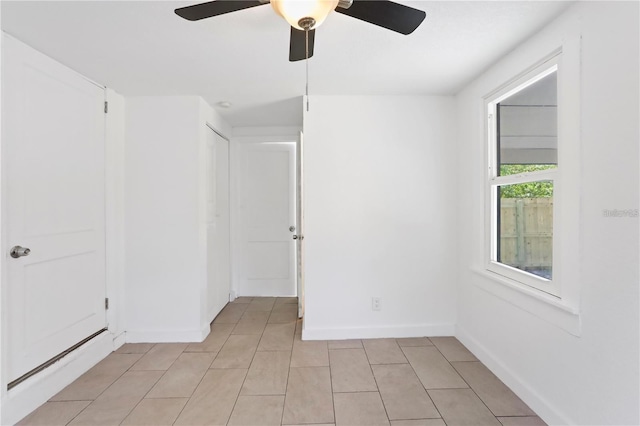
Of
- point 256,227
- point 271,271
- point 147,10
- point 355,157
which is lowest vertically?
point 271,271

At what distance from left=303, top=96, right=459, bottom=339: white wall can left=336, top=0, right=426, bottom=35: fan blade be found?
4.94 ft

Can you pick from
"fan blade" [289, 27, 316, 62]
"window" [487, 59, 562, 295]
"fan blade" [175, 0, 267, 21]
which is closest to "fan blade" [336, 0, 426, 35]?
"fan blade" [289, 27, 316, 62]

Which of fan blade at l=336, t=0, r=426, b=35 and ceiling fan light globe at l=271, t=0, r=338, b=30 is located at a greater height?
fan blade at l=336, t=0, r=426, b=35

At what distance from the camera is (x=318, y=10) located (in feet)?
3.84

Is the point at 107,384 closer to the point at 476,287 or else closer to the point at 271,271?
the point at 271,271

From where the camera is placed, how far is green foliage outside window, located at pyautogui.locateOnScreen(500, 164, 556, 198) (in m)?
1.84

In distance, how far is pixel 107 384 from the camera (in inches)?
85.2

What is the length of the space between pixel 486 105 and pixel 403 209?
1070 millimetres

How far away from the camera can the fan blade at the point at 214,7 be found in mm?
1221

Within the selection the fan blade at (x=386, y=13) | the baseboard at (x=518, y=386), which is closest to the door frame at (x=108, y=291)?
the fan blade at (x=386, y=13)

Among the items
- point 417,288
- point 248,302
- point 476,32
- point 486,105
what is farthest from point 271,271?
point 476,32

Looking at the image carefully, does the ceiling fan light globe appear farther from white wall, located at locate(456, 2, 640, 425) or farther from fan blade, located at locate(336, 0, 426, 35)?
white wall, located at locate(456, 2, 640, 425)

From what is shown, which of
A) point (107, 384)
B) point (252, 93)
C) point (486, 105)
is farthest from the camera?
point (252, 93)

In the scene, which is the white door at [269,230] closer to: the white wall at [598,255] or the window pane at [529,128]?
the window pane at [529,128]
